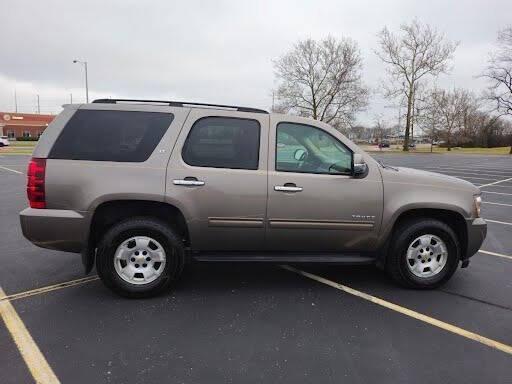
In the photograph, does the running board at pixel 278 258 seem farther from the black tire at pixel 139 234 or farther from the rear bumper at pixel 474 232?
the rear bumper at pixel 474 232

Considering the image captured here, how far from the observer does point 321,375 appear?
2826 mm

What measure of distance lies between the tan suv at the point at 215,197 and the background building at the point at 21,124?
8509 centimetres

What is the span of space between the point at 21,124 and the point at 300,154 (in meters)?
89.7

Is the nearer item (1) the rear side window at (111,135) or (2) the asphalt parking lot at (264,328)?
(2) the asphalt parking lot at (264,328)

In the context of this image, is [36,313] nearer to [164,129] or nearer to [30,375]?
[30,375]

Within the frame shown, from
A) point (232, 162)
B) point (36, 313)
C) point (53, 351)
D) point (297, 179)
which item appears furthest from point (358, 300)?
point (36, 313)

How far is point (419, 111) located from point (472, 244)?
174ft

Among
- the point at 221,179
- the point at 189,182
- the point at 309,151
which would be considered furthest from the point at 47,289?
the point at 309,151

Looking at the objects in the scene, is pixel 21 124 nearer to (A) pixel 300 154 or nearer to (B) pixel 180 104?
(B) pixel 180 104

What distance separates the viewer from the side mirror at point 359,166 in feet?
13.4

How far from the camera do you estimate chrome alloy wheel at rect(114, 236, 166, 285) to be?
3.99m

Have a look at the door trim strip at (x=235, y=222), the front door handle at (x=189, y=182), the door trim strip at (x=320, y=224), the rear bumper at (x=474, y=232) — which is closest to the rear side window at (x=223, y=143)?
the front door handle at (x=189, y=182)

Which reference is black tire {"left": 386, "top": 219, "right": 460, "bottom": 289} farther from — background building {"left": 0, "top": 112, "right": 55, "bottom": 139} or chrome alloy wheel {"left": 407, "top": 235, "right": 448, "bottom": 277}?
background building {"left": 0, "top": 112, "right": 55, "bottom": 139}

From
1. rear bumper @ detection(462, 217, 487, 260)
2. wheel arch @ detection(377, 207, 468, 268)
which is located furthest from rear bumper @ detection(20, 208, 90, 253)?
rear bumper @ detection(462, 217, 487, 260)
